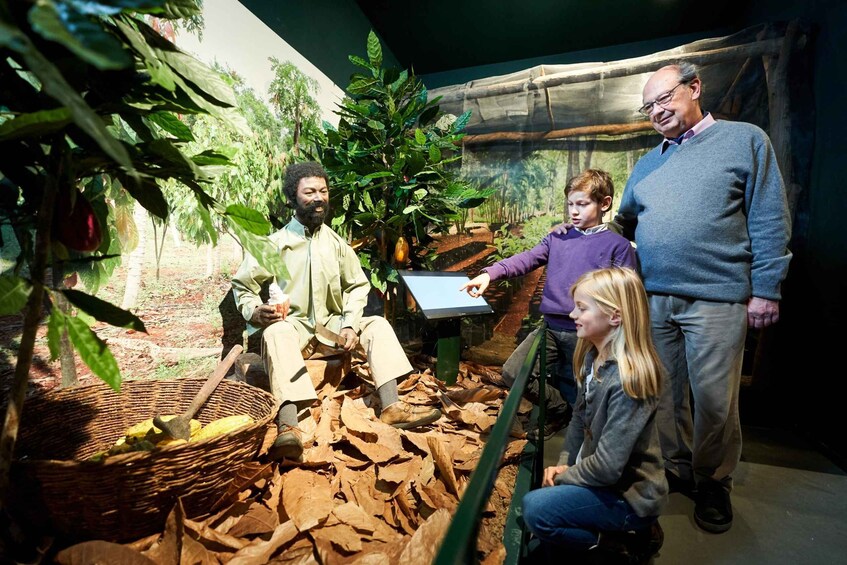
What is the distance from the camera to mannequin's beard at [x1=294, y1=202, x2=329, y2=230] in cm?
263

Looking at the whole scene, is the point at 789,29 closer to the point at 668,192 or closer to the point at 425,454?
the point at 668,192

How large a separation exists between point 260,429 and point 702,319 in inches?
83.2

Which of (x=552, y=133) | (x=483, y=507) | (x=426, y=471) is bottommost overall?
(x=426, y=471)

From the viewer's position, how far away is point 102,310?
84cm

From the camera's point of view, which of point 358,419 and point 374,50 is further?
point 374,50

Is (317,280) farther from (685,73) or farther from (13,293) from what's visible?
(685,73)

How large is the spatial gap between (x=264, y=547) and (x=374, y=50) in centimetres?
343

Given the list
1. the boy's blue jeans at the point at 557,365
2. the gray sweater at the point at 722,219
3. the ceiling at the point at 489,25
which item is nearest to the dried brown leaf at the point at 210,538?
the boy's blue jeans at the point at 557,365

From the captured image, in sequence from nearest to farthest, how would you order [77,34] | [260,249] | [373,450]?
[77,34], [260,249], [373,450]

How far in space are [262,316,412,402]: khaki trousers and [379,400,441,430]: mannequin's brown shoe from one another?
0.19 m

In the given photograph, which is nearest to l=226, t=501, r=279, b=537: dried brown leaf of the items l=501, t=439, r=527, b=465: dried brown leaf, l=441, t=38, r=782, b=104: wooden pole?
l=501, t=439, r=527, b=465: dried brown leaf

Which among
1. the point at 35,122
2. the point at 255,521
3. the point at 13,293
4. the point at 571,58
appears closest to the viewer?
the point at 35,122

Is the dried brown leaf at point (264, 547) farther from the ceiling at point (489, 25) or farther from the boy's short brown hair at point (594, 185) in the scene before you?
the ceiling at point (489, 25)

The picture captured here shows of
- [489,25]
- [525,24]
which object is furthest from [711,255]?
[489,25]
